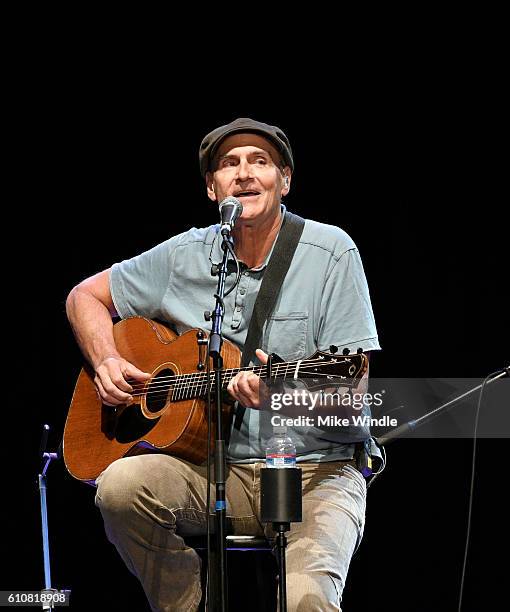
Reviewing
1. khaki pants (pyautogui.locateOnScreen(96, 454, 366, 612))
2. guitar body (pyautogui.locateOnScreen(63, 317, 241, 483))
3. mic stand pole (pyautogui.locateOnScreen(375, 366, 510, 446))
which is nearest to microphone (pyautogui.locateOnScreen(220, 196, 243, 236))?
guitar body (pyautogui.locateOnScreen(63, 317, 241, 483))

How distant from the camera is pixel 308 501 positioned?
282 cm

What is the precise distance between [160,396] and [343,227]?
1.51 metres

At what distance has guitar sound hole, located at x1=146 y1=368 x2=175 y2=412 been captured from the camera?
3.10 m

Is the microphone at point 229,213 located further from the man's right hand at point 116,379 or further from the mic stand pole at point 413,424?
the mic stand pole at point 413,424

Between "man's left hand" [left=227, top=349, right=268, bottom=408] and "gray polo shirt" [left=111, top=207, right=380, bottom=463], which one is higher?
"gray polo shirt" [left=111, top=207, right=380, bottom=463]

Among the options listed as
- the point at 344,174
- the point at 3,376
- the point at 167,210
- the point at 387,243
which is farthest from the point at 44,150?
the point at 387,243

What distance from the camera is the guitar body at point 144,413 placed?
295cm

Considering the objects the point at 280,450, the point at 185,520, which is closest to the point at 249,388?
the point at 280,450

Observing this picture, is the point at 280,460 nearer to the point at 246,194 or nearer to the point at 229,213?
the point at 229,213

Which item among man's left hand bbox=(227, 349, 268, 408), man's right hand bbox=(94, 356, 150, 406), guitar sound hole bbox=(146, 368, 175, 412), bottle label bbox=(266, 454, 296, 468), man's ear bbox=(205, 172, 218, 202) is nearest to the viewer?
bottle label bbox=(266, 454, 296, 468)

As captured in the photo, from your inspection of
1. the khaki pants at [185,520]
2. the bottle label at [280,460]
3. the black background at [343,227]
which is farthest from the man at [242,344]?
the black background at [343,227]

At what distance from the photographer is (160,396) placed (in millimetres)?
3121

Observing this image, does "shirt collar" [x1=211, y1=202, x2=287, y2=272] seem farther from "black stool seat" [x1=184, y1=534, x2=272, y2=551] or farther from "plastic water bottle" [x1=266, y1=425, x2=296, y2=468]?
"black stool seat" [x1=184, y1=534, x2=272, y2=551]

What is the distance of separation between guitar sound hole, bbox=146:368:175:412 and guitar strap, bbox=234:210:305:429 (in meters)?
0.28
